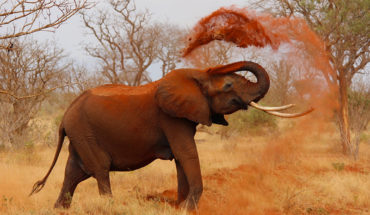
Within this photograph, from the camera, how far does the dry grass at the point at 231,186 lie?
6379mm

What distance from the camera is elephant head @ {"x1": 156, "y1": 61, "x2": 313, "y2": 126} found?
19.6 feet

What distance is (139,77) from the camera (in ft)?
73.3

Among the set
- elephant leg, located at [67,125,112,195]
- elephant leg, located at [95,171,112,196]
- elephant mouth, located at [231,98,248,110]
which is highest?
elephant mouth, located at [231,98,248,110]

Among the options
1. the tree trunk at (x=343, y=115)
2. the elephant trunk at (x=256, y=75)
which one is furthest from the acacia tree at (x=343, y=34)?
the elephant trunk at (x=256, y=75)

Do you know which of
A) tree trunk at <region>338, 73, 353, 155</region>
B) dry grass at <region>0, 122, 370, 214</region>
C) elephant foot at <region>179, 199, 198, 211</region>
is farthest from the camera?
tree trunk at <region>338, 73, 353, 155</region>

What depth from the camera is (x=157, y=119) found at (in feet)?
20.4

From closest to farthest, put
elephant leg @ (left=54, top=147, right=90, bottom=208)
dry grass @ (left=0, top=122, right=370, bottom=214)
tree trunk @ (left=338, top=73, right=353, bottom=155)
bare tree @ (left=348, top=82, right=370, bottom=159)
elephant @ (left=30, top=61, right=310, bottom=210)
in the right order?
elephant @ (left=30, top=61, right=310, bottom=210) < dry grass @ (left=0, top=122, right=370, bottom=214) < elephant leg @ (left=54, top=147, right=90, bottom=208) < bare tree @ (left=348, top=82, right=370, bottom=159) < tree trunk @ (left=338, top=73, right=353, bottom=155)

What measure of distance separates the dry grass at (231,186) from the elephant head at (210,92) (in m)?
1.46

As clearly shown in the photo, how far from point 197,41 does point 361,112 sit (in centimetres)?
837

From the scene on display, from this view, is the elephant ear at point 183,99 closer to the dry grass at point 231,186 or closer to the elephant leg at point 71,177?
the dry grass at point 231,186

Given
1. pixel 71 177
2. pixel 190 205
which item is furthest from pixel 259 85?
pixel 71 177

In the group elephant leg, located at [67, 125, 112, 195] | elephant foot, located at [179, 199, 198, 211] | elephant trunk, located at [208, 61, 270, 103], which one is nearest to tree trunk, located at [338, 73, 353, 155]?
elephant trunk, located at [208, 61, 270, 103]

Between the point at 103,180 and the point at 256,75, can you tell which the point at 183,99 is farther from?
the point at 103,180

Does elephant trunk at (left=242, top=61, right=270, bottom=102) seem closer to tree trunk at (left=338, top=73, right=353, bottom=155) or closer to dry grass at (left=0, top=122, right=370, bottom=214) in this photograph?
dry grass at (left=0, top=122, right=370, bottom=214)
